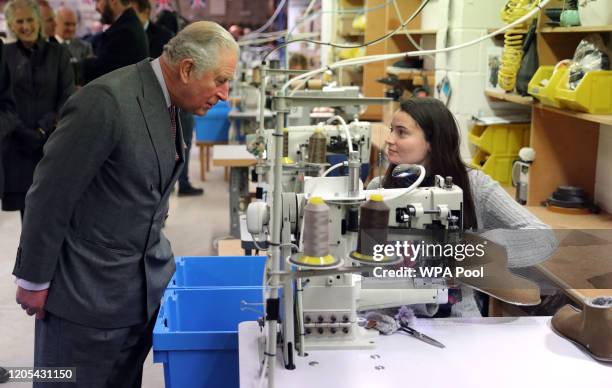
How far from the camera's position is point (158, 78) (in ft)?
6.14

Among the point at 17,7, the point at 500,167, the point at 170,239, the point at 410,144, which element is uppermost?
the point at 17,7

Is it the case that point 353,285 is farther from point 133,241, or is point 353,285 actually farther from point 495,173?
point 495,173

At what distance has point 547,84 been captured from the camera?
115 inches

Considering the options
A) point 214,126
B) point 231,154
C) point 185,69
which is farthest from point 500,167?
point 214,126

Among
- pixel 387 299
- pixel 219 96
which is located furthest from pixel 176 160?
pixel 387 299

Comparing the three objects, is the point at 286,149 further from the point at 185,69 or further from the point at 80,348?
the point at 80,348

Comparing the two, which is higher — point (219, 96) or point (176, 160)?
point (219, 96)

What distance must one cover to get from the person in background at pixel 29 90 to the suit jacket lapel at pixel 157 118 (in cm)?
202

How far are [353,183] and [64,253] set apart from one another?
73 cm

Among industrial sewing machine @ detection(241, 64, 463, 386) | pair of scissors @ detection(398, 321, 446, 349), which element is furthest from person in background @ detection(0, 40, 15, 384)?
pair of scissors @ detection(398, 321, 446, 349)

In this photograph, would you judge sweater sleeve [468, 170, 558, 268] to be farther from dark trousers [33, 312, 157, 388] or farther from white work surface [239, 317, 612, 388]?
dark trousers [33, 312, 157, 388]

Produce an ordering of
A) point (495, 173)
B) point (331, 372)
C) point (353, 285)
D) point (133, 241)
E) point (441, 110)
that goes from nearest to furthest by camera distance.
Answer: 1. point (331, 372)
2. point (353, 285)
3. point (133, 241)
4. point (441, 110)
5. point (495, 173)

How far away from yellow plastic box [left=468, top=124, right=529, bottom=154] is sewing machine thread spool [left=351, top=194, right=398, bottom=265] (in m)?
2.13

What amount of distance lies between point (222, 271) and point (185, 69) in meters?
0.99
